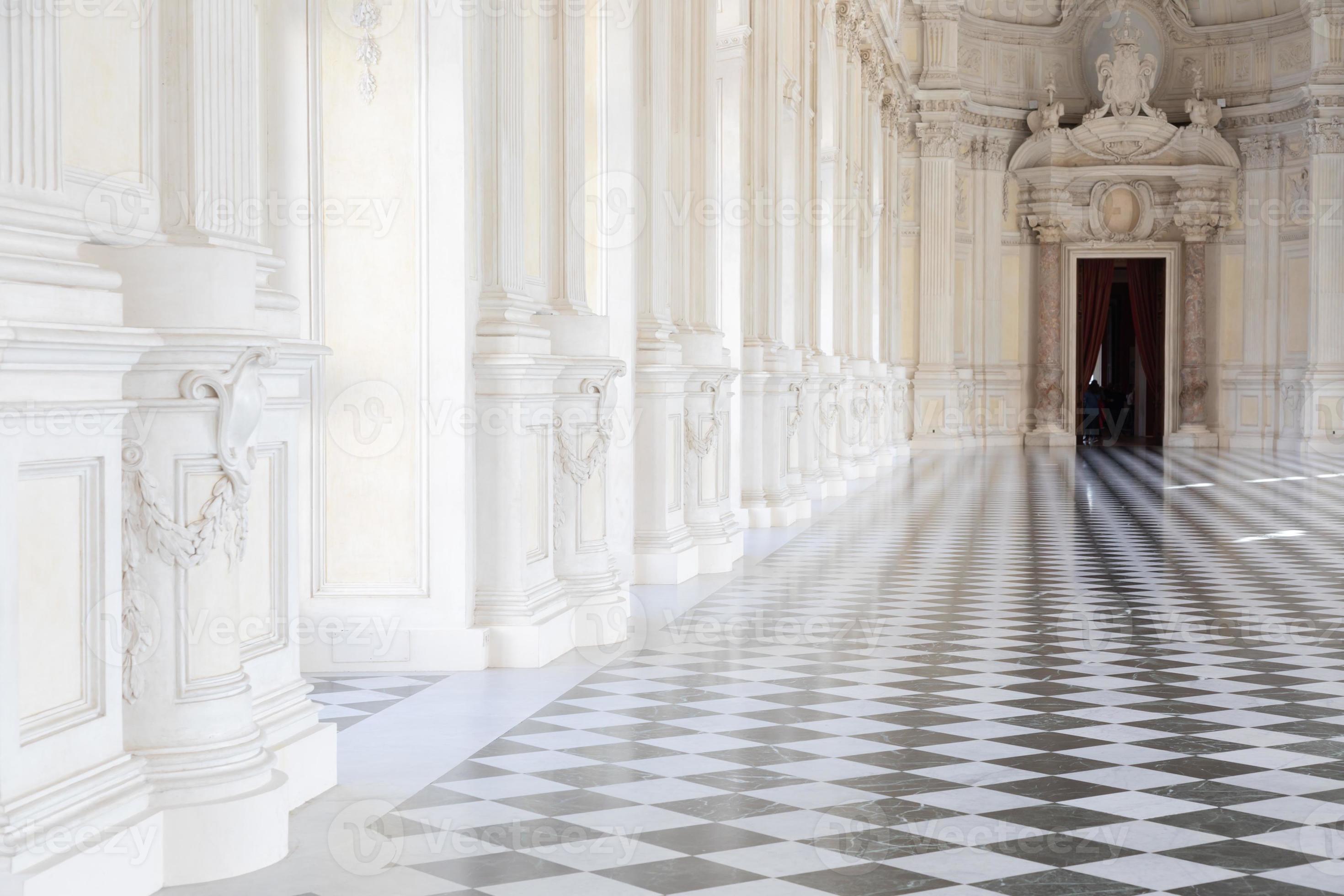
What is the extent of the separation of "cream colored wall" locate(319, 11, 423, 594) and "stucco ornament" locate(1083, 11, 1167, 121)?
2713cm

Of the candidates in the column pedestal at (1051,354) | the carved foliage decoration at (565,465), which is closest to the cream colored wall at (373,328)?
the carved foliage decoration at (565,465)

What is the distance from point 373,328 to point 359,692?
5.58ft

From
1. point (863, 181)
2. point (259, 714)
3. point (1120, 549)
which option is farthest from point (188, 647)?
point (863, 181)

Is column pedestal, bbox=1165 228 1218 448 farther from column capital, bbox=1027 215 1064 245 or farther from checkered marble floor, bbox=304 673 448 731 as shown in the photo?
checkered marble floor, bbox=304 673 448 731

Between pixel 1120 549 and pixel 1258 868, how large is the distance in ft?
28.8

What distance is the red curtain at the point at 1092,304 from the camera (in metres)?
34.0

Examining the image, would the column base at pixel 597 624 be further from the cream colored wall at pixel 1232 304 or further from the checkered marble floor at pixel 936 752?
the cream colored wall at pixel 1232 304

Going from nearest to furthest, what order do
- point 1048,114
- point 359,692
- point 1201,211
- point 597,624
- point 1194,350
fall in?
1. point 359,692
2. point 597,624
3. point 1201,211
4. point 1194,350
5. point 1048,114

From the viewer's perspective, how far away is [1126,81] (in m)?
31.8

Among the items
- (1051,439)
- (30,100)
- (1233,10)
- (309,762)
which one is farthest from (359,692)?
(1233,10)

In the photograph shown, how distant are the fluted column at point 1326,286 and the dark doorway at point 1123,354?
3833 millimetres

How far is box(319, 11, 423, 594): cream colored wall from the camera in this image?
7152 mm

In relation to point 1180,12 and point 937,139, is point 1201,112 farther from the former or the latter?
point 937,139

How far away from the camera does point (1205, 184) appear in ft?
104
